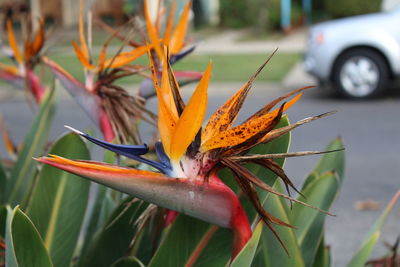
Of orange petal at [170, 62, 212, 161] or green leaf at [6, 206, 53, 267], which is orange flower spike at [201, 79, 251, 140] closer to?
orange petal at [170, 62, 212, 161]

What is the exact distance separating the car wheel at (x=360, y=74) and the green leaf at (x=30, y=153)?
9341 mm

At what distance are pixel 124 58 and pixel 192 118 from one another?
680 mm

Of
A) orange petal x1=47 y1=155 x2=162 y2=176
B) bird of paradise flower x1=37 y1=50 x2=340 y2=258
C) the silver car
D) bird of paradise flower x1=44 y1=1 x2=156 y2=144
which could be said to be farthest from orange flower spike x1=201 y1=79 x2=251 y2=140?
the silver car

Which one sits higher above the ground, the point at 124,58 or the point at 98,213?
the point at 124,58

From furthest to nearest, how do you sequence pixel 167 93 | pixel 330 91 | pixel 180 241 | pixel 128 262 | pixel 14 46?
pixel 330 91
pixel 14 46
pixel 128 262
pixel 180 241
pixel 167 93

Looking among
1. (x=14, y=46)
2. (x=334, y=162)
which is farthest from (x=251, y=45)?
(x=334, y=162)

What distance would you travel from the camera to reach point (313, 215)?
1821 mm

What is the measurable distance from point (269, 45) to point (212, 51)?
1.56 m

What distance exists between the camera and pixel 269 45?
59.9 ft

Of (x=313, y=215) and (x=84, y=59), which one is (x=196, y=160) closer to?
(x=313, y=215)

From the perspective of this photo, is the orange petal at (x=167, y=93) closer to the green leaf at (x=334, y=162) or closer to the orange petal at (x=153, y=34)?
the orange petal at (x=153, y=34)

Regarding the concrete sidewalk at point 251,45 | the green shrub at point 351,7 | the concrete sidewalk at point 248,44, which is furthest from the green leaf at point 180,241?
the green shrub at point 351,7

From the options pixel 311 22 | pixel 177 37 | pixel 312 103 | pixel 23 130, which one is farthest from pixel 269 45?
pixel 177 37

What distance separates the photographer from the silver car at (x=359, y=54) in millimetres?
11078
